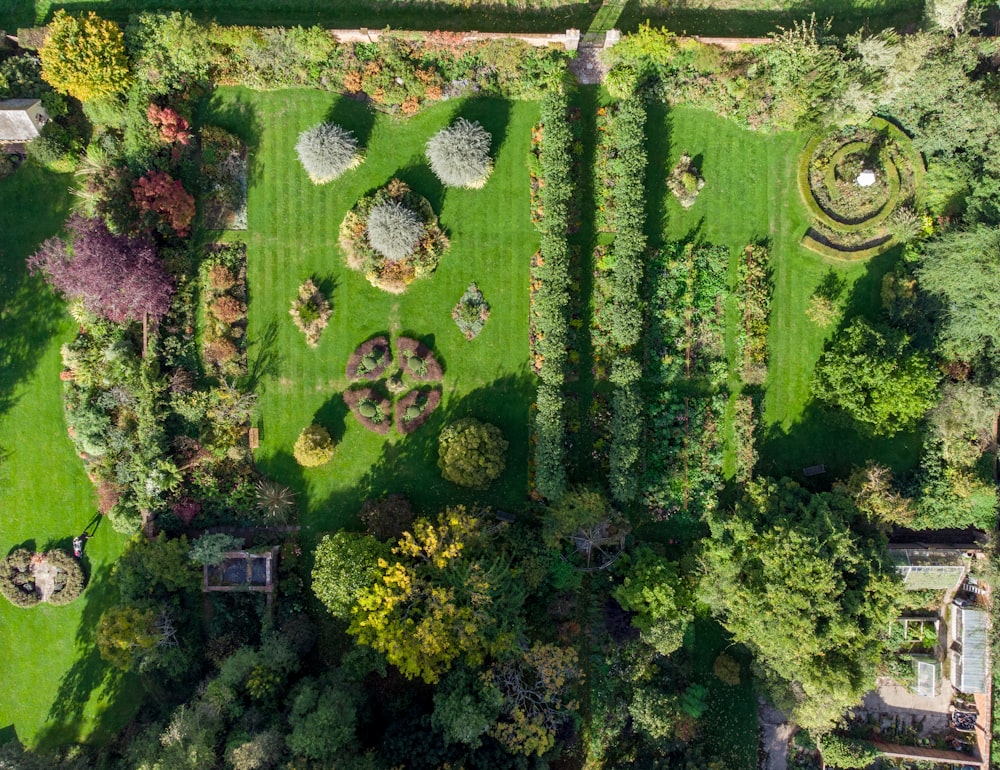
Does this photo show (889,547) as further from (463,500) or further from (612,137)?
(612,137)

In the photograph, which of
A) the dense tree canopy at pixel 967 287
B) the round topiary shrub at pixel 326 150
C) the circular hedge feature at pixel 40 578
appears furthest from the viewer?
the circular hedge feature at pixel 40 578

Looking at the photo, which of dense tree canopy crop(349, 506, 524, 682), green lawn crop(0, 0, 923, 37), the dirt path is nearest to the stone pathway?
green lawn crop(0, 0, 923, 37)

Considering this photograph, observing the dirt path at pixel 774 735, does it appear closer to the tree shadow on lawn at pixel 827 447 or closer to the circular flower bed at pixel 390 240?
the tree shadow on lawn at pixel 827 447

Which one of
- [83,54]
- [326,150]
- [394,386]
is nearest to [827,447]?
[394,386]

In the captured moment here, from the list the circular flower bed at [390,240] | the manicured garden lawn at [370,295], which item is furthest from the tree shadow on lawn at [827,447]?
the circular flower bed at [390,240]

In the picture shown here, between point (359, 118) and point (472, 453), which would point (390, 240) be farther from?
point (472, 453)

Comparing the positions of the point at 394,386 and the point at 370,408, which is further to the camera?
the point at 394,386

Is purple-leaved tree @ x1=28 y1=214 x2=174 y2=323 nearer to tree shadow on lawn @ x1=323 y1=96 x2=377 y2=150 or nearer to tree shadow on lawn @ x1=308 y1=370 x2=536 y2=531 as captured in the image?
tree shadow on lawn @ x1=323 y1=96 x2=377 y2=150
